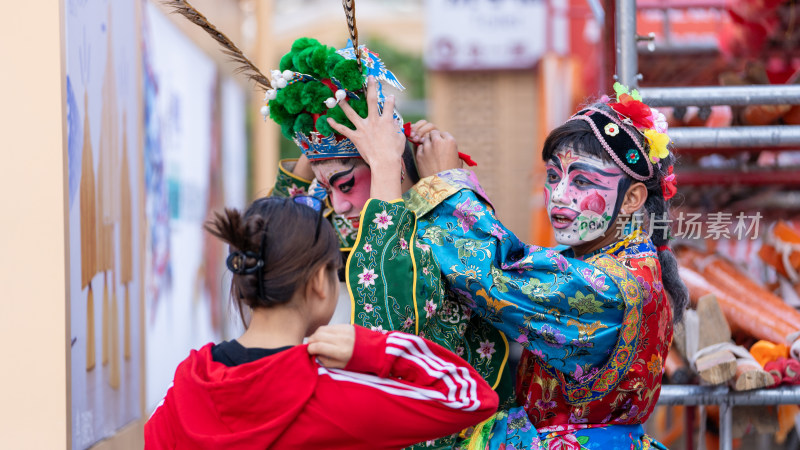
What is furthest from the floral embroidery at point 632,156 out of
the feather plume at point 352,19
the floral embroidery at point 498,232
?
the feather plume at point 352,19

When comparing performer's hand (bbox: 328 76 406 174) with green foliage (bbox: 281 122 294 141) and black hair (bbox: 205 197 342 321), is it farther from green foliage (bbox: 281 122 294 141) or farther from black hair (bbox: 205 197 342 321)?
black hair (bbox: 205 197 342 321)

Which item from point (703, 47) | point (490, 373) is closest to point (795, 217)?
point (703, 47)

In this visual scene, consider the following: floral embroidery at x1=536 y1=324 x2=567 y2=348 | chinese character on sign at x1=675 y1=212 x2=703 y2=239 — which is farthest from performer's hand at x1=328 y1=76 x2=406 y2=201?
chinese character on sign at x1=675 y1=212 x2=703 y2=239

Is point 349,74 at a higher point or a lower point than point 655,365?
higher

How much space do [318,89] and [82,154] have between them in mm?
821

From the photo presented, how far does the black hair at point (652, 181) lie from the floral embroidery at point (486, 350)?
452 millimetres

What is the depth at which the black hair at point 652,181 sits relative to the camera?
6.99 ft

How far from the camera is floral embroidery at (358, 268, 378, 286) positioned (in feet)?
6.18

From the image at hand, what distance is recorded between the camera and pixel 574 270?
6.45 ft

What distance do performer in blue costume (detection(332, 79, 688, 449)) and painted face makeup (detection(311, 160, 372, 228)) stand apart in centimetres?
13

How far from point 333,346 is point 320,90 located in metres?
0.72

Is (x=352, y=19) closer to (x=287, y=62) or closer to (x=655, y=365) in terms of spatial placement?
(x=287, y=62)

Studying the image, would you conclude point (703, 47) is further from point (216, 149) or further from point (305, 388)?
point (305, 388)

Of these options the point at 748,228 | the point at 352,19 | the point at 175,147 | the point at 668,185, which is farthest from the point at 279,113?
the point at 175,147
